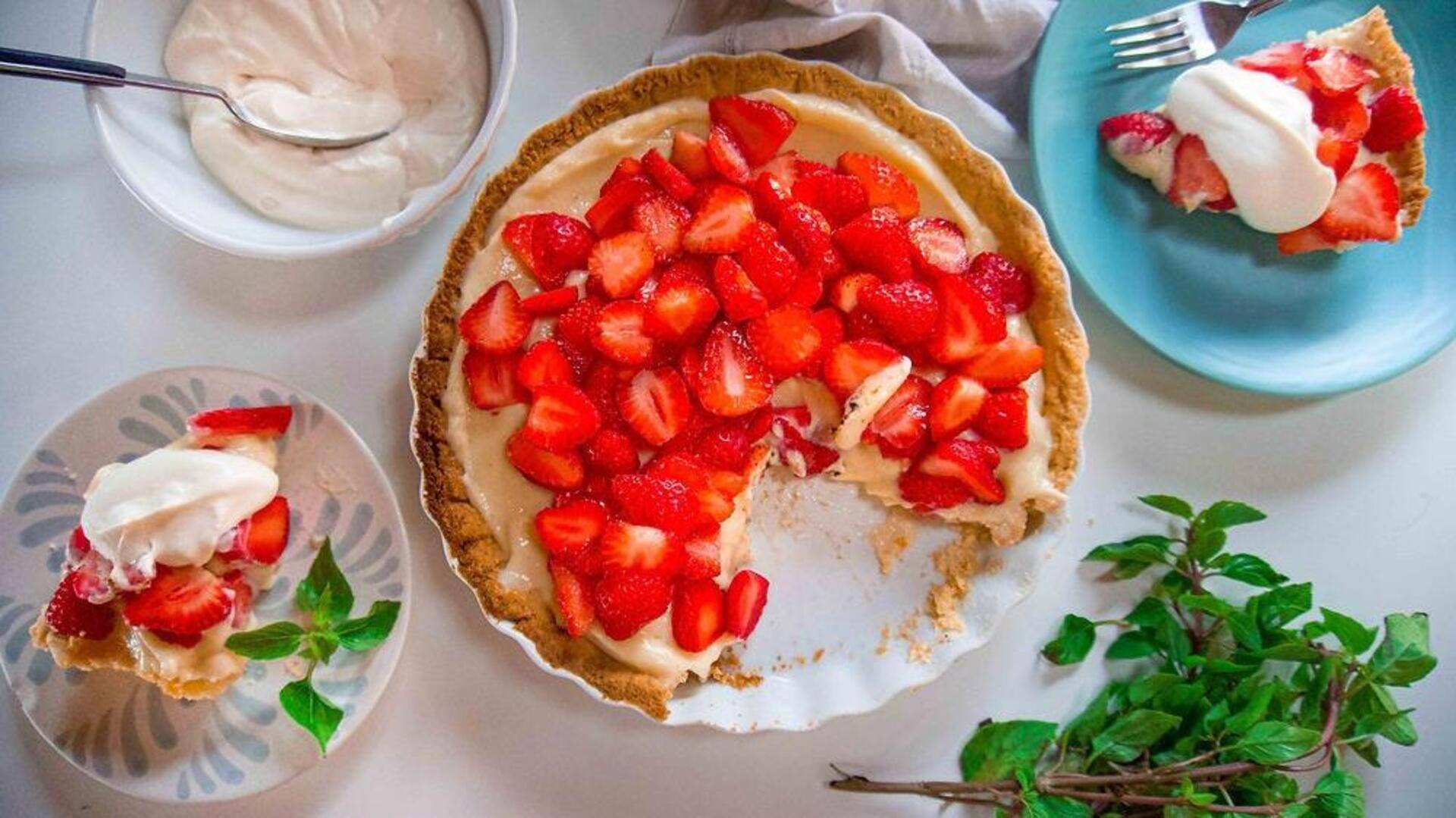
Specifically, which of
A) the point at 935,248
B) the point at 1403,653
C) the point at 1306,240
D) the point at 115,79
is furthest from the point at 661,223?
the point at 1403,653

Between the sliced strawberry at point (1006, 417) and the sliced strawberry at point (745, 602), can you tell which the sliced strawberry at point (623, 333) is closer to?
the sliced strawberry at point (745, 602)

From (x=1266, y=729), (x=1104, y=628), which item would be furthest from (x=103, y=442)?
(x=1266, y=729)

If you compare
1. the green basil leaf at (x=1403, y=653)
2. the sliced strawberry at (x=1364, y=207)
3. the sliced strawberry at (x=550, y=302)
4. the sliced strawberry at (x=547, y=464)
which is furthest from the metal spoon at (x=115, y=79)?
the green basil leaf at (x=1403, y=653)

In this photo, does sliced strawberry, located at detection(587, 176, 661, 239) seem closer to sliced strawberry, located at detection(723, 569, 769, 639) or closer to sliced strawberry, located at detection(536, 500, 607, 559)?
sliced strawberry, located at detection(536, 500, 607, 559)

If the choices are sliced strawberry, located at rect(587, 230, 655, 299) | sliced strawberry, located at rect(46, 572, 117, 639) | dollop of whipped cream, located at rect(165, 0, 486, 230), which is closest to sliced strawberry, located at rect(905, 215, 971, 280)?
sliced strawberry, located at rect(587, 230, 655, 299)

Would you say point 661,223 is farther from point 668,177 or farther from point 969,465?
point 969,465

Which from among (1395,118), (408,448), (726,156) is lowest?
(408,448)
